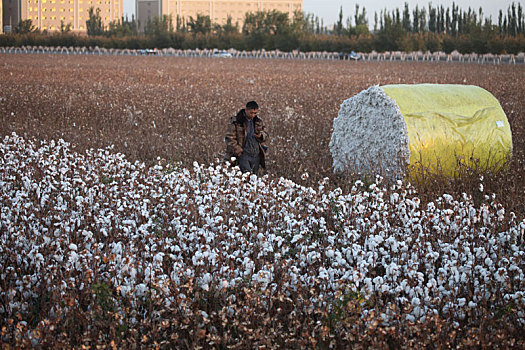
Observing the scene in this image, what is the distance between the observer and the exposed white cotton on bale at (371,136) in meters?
7.70

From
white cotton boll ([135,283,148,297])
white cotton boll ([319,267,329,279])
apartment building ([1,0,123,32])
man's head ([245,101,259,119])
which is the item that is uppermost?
apartment building ([1,0,123,32])

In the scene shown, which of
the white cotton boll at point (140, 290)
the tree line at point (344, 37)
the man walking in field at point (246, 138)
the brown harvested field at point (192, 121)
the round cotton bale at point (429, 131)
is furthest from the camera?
the tree line at point (344, 37)

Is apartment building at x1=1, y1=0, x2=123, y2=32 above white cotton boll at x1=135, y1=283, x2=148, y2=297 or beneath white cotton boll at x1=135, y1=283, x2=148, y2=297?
above

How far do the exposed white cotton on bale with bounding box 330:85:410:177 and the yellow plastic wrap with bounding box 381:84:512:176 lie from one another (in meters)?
0.11

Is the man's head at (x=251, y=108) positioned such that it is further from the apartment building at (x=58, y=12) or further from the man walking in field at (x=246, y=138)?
the apartment building at (x=58, y=12)

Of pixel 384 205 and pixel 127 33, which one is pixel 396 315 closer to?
pixel 384 205

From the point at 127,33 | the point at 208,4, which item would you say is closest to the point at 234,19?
the point at 208,4

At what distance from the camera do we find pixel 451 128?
7.78 metres

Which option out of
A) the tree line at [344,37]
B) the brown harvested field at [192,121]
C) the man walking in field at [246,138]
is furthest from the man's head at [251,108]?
the tree line at [344,37]

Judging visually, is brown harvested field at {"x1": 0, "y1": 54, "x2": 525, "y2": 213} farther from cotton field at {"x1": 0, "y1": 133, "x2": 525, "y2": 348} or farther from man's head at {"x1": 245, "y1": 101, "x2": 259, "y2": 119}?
cotton field at {"x1": 0, "y1": 133, "x2": 525, "y2": 348}

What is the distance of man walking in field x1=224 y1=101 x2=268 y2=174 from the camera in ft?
24.6

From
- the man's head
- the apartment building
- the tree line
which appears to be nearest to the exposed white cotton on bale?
the man's head

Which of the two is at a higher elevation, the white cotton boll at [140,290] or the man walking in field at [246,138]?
the man walking in field at [246,138]

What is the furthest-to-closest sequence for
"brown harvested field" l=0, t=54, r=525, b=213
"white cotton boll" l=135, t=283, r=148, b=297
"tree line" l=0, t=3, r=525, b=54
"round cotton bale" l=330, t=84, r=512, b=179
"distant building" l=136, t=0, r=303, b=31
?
1. "distant building" l=136, t=0, r=303, b=31
2. "tree line" l=0, t=3, r=525, b=54
3. "brown harvested field" l=0, t=54, r=525, b=213
4. "round cotton bale" l=330, t=84, r=512, b=179
5. "white cotton boll" l=135, t=283, r=148, b=297
